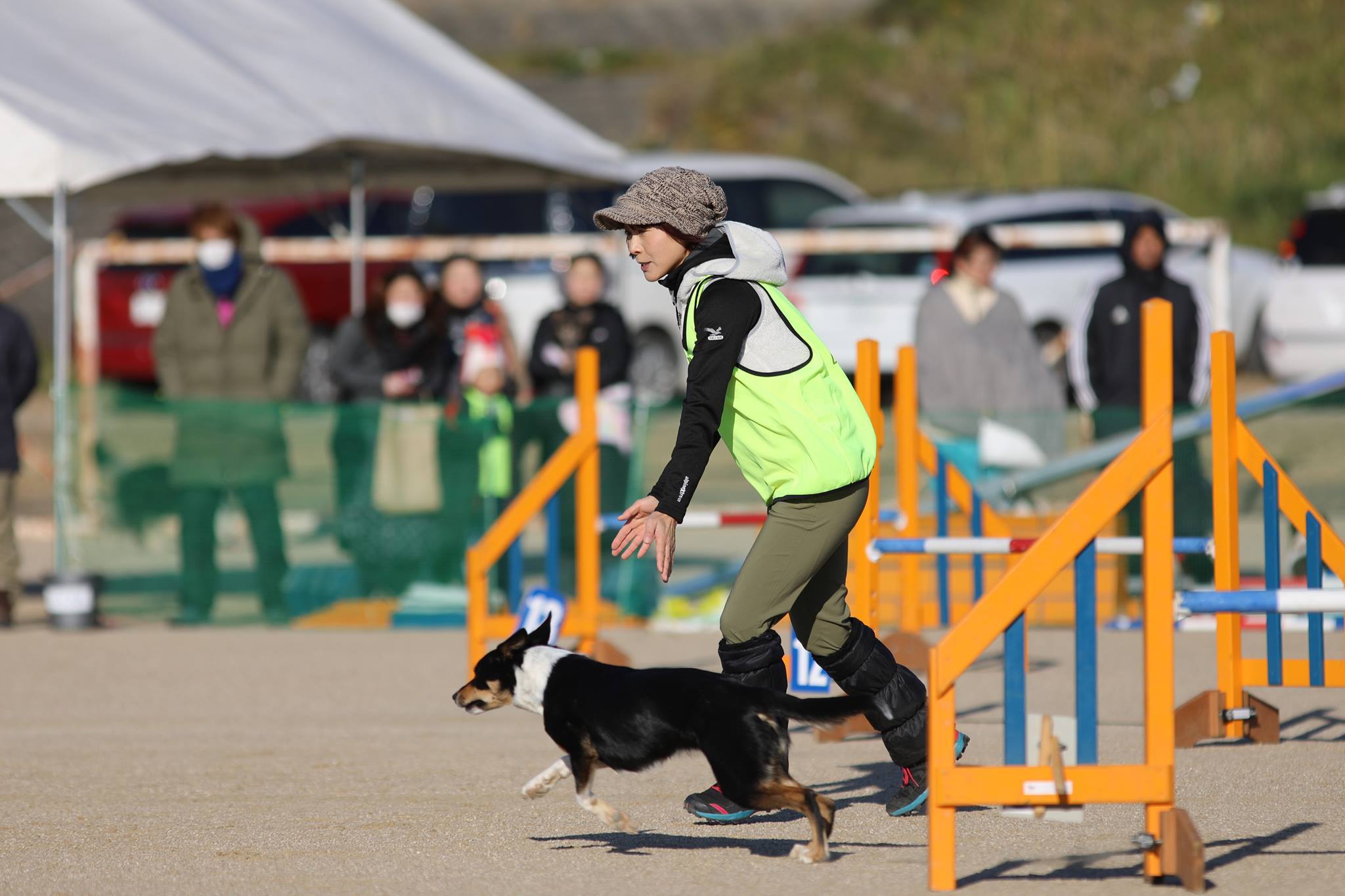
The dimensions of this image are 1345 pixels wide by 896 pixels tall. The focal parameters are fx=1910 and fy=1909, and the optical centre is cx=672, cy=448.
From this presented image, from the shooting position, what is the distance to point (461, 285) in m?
10.8

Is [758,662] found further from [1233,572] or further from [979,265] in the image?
[979,265]

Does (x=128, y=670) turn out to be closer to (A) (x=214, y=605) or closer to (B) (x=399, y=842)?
(A) (x=214, y=605)

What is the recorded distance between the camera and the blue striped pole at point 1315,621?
6.42 meters

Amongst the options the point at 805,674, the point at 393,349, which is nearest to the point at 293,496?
the point at 393,349

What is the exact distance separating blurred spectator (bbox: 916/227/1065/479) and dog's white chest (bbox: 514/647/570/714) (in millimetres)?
5253

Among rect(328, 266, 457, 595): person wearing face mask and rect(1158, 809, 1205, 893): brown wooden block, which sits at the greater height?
rect(328, 266, 457, 595): person wearing face mask

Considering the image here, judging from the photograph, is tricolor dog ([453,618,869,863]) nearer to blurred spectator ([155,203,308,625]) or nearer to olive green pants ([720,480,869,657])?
olive green pants ([720,480,869,657])

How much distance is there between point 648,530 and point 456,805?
151cm

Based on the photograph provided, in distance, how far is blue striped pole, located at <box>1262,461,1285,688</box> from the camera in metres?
6.48

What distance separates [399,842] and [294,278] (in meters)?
14.5

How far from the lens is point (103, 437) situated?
10.4 meters

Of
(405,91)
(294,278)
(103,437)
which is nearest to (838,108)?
(294,278)

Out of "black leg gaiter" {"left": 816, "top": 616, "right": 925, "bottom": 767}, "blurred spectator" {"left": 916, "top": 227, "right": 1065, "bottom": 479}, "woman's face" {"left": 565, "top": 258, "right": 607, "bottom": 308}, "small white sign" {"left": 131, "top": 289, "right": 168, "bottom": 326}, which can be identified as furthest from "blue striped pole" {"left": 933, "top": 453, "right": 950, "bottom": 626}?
"small white sign" {"left": 131, "top": 289, "right": 168, "bottom": 326}

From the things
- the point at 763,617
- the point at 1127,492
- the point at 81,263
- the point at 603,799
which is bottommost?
the point at 603,799
